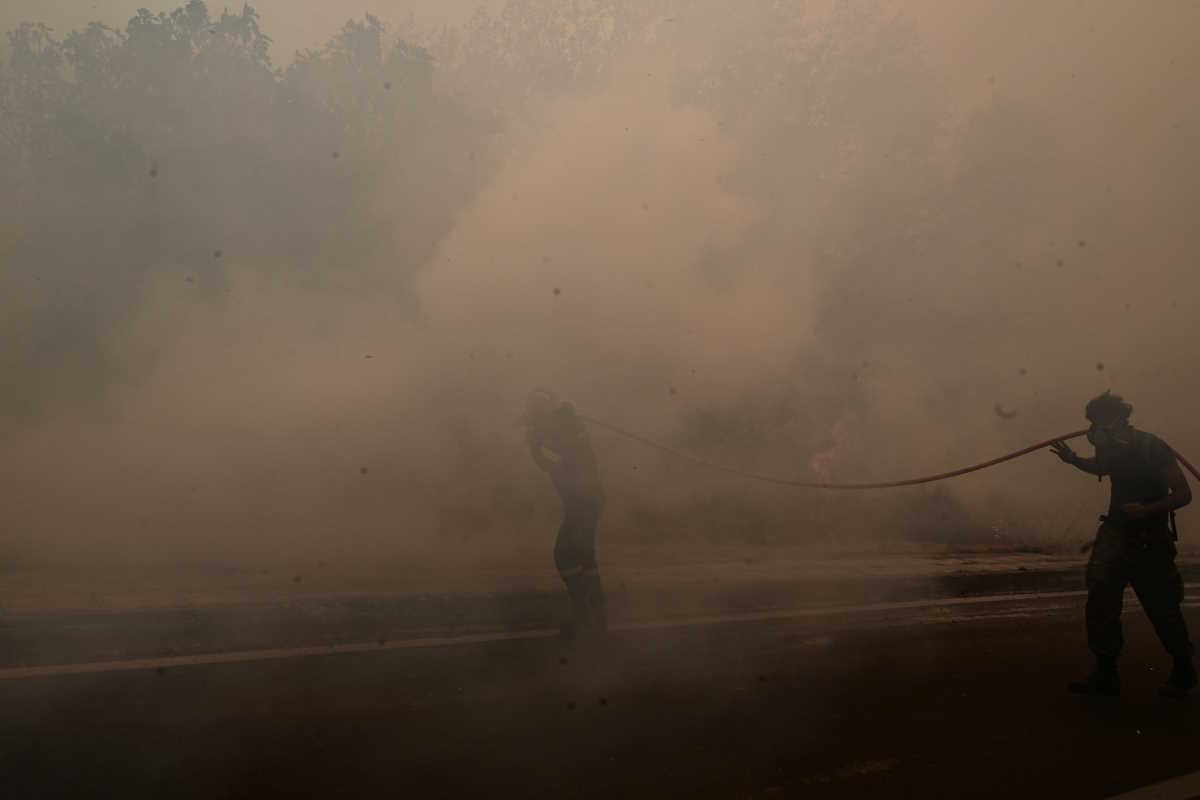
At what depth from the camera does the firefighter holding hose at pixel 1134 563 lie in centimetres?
526

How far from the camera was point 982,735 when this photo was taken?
15.0ft

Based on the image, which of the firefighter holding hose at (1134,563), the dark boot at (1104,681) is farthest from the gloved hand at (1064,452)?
the dark boot at (1104,681)

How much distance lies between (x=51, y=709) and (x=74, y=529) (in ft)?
14.5

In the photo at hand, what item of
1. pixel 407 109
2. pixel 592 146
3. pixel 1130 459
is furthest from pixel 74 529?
pixel 1130 459

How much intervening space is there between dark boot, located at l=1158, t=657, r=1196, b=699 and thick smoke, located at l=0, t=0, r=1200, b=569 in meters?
4.86

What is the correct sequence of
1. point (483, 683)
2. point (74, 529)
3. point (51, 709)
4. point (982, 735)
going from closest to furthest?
point (51, 709)
point (982, 735)
point (483, 683)
point (74, 529)

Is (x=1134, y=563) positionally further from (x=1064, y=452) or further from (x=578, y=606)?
(x=578, y=606)

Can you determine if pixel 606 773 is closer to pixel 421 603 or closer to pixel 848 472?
pixel 421 603

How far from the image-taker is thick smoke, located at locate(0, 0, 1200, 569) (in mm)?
9469

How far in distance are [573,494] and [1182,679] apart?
305 centimetres

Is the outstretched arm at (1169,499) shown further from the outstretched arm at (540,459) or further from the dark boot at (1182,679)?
the outstretched arm at (540,459)

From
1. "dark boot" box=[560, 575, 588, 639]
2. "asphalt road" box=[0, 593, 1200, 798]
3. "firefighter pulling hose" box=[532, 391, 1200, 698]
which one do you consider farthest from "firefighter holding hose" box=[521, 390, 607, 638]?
"firefighter pulling hose" box=[532, 391, 1200, 698]

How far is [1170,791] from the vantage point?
12.9 ft

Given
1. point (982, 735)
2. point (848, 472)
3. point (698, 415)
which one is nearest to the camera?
point (982, 735)
